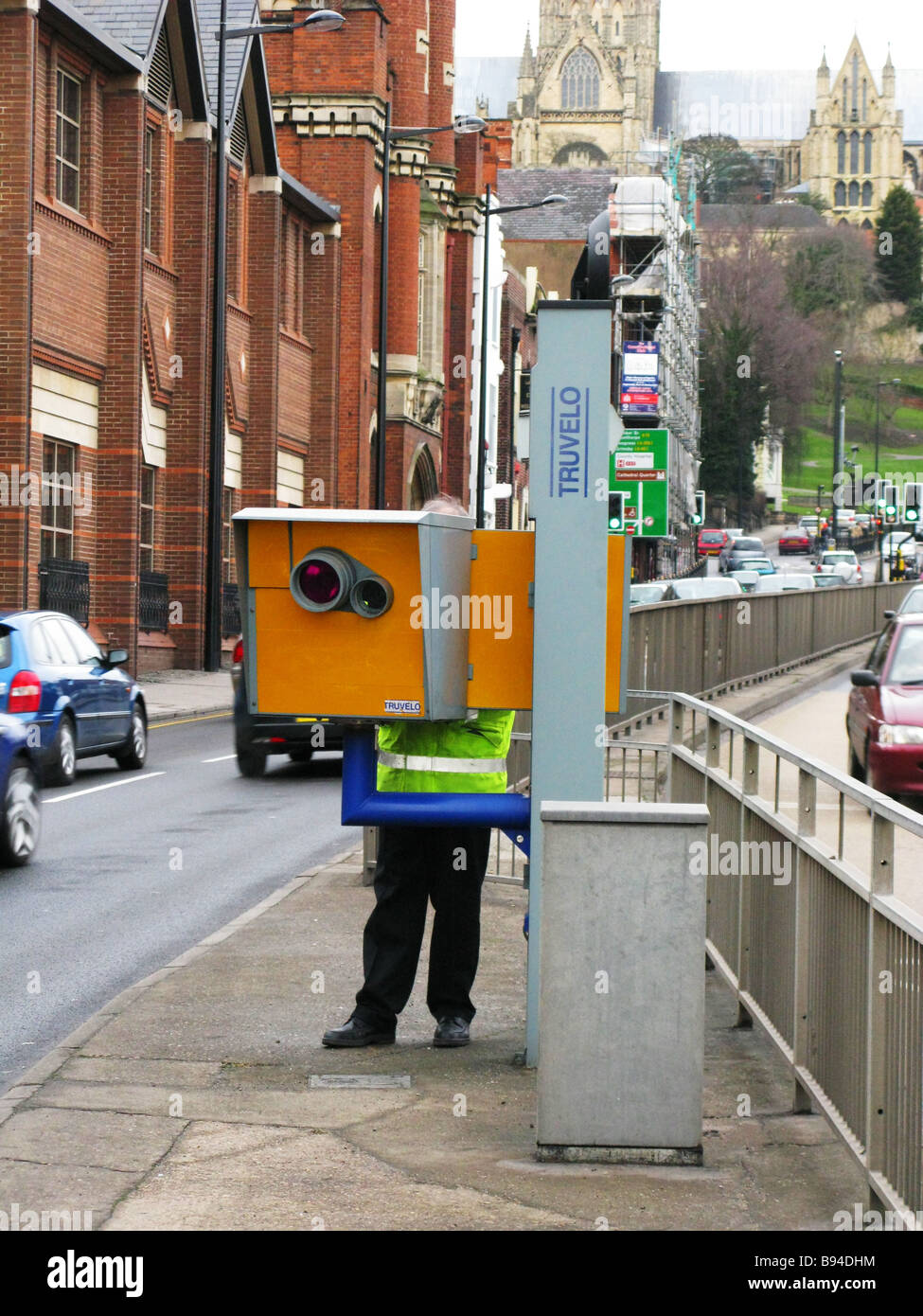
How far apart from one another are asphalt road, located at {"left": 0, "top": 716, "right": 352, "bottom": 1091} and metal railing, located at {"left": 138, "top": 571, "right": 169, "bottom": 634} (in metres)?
13.8

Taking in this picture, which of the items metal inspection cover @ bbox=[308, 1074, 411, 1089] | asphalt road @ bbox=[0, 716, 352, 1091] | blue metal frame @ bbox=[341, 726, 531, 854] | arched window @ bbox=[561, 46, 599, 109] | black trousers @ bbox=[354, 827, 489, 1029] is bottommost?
asphalt road @ bbox=[0, 716, 352, 1091]

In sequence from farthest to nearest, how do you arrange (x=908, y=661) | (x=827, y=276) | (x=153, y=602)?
(x=827, y=276)
(x=153, y=602)
(x=908, y=661)

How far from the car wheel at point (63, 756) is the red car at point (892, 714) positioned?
6379 millimetres

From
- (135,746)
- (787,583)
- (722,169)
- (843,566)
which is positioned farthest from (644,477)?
(722,169)

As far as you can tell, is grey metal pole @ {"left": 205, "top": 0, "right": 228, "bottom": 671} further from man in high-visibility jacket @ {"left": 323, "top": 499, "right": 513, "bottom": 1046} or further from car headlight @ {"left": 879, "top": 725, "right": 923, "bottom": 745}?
man in high-visibility jacket @ {"left": 323, "top": 499, "right": 513, "bottom": 1046}

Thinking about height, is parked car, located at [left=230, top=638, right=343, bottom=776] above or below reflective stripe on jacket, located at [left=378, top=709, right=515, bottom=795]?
below

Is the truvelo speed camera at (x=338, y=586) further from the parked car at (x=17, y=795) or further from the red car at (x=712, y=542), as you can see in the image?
the red car at (x=712, y=542)

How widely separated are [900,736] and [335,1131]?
9.82 meters

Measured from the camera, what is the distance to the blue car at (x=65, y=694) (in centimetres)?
1391

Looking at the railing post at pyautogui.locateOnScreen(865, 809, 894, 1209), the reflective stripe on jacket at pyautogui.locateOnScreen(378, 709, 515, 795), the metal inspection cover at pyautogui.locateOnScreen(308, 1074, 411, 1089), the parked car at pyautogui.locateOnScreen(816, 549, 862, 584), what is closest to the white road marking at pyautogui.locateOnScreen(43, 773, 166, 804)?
the reflective stripe on jacket at pyautogui.locateOnScreen(378, 709, 515, 795)

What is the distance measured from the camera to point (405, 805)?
671 cm

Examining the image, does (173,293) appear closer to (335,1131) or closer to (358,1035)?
(358,1035)

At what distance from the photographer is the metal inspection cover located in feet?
20.9

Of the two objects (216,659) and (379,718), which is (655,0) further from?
(379,718)
